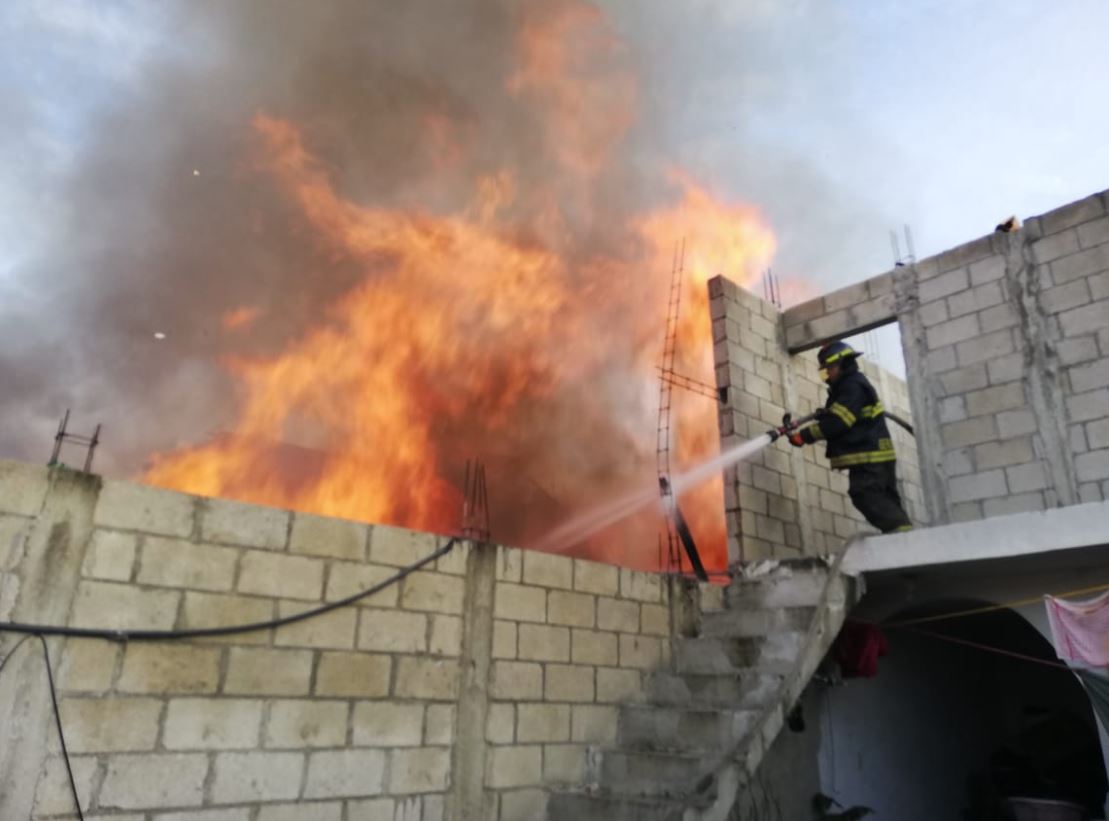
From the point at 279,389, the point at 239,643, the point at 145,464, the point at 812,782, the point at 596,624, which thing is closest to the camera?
the point at 239,643

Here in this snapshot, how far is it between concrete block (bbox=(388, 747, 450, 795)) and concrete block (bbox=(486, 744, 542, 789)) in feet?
1.09

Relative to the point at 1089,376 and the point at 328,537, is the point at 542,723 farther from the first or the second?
the point at 1089,376

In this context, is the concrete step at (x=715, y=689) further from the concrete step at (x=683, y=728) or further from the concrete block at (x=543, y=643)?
the concrete block at (x=543, y=643)

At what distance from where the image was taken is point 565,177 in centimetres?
1436

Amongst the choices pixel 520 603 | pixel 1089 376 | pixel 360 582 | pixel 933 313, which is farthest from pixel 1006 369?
pixel 360 582

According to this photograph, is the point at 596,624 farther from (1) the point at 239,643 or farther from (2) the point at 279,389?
(2) the point at 279,389

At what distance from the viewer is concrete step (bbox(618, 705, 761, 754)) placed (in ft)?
16.1

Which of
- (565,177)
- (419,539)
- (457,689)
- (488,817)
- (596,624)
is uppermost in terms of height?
(565,177)

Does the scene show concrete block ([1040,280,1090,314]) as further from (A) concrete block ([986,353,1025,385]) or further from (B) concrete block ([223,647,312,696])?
(B) concrete block ([223,647,312,696])

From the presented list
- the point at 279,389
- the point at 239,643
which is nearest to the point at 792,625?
the point at 239,643

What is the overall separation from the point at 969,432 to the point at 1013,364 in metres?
0.74

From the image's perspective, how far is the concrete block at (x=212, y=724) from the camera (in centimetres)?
356

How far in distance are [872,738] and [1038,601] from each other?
2651 mm

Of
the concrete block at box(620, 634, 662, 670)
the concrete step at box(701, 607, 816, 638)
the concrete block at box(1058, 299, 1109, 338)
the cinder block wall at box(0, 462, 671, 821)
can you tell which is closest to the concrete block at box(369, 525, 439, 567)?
the cinder block wall at box(0, 462, 671, 821)
